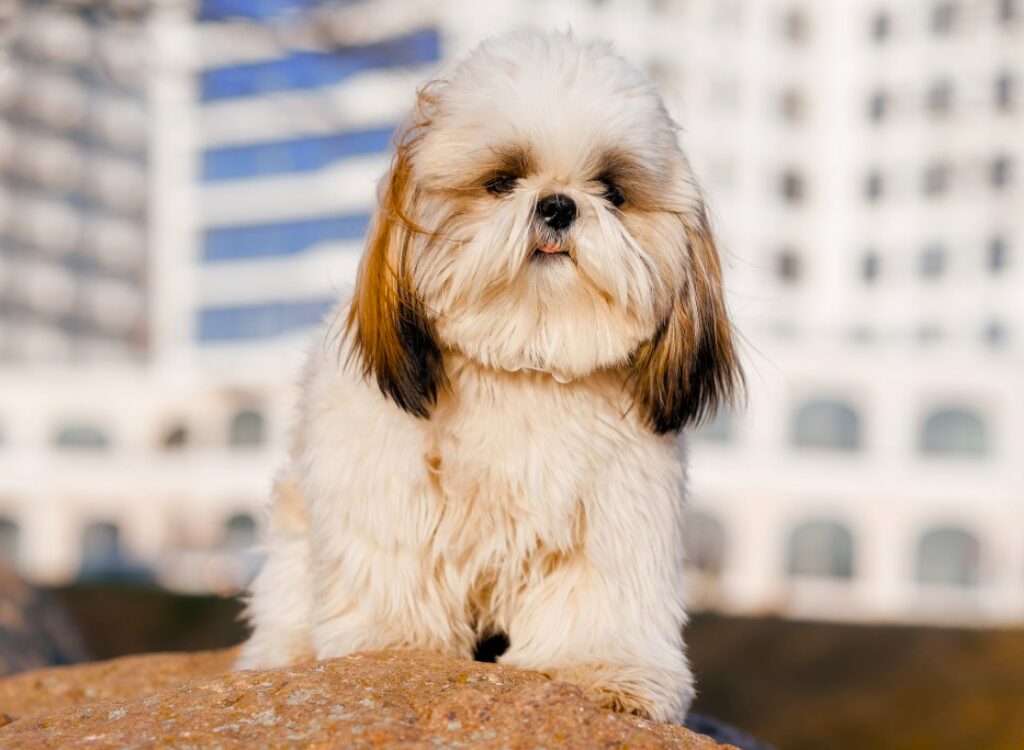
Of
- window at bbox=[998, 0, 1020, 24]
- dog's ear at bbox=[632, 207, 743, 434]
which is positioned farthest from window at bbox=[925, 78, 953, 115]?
dog's ear at bbox=[632, 207, 743, 434]

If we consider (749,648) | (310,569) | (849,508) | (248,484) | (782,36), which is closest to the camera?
(310,569)

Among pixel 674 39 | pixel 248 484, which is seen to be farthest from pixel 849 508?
pixel 248 484

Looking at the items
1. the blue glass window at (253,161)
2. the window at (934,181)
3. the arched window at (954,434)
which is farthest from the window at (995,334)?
the blue glass window at (253,161)

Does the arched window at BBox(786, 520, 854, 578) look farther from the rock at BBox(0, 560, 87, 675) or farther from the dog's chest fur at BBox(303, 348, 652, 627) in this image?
the dog's chest fur at BBox(303, 348, 652, 627)

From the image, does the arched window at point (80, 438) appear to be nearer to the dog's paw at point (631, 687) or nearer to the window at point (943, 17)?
the window at point (943, 17)

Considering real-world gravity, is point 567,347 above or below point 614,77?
below

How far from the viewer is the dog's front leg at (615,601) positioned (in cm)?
345

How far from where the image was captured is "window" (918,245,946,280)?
4694cm

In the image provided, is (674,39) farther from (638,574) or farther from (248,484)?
(638,574)

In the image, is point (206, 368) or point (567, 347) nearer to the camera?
point (567, 347)

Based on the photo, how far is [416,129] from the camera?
11.7 feet

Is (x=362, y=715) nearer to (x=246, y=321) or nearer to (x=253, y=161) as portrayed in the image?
(x=253, y=161)

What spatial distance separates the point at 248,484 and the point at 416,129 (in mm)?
42896

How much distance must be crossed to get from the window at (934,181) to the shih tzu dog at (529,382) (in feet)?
152
